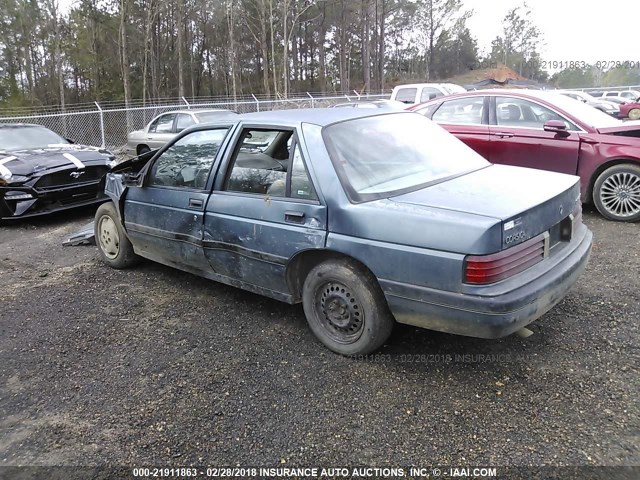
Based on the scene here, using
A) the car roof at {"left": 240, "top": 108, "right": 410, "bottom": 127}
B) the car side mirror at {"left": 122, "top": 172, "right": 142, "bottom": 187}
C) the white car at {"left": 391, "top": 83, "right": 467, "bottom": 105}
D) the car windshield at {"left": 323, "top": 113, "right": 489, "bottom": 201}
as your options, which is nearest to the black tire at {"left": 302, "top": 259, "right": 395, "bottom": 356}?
the car windshield at {"left": 323, "top": 113, "right": 489, "bottom": 201}

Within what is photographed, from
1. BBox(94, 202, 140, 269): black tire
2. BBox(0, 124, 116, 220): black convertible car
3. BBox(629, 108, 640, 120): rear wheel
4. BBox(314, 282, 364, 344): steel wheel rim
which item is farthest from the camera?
BBox(629, 108, 640, 120): rear wheel

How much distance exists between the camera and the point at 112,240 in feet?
16.8

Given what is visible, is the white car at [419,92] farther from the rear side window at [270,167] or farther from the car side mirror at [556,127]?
the rear side window at [270,167]

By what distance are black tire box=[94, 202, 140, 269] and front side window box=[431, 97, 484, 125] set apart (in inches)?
182

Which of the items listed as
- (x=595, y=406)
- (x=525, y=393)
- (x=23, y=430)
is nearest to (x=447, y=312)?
(x=525, y=393)

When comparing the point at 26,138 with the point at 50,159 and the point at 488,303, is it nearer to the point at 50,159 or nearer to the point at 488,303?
the point at 50,159

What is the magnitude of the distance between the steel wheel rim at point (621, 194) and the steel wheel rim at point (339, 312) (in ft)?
14.6

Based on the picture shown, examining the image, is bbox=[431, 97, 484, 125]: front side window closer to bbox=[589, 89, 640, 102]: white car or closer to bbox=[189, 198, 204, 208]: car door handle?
bbox=[189, 198, 204, 208]: car door handle

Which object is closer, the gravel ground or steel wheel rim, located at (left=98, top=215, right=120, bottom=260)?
the gravel ground

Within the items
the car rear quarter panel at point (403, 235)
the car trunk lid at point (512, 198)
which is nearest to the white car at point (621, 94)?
the car trunk lid at point (512, 198)

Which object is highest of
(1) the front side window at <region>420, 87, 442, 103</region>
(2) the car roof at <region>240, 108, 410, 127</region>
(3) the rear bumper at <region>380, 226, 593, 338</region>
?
(1) the front side window at <region>420, 87, 442, 103</region>

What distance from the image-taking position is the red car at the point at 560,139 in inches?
231

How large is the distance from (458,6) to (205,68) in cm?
2831

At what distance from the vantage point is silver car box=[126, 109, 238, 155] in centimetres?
1132
